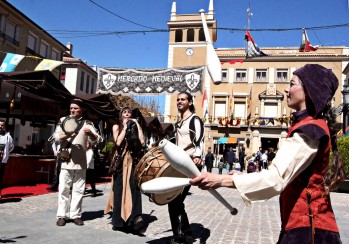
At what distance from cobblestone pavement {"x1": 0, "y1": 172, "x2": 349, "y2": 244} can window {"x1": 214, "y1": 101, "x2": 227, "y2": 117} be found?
31711mm

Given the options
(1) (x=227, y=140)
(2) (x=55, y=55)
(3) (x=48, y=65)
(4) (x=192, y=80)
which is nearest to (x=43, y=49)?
(2) (x=55, y=55)

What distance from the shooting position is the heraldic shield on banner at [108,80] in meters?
14.9

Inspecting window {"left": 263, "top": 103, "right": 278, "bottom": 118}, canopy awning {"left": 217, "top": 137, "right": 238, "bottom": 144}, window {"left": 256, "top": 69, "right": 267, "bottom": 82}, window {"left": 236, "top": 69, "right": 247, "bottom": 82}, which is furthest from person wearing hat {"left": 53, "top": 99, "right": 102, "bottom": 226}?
window {"left": 256, "top": 69, "right": 267, "bottom": 82}

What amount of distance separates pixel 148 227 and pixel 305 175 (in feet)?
13.4

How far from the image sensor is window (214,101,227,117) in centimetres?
3959

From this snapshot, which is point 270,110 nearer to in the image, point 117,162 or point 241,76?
point 241,76

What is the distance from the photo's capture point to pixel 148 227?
5.49m

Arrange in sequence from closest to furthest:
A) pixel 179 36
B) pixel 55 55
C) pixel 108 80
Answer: pixel 108 80 → pixel 55 55 → pixel 179 36

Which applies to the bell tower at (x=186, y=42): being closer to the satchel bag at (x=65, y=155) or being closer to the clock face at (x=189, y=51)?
the clock face at (x=189, y=51)

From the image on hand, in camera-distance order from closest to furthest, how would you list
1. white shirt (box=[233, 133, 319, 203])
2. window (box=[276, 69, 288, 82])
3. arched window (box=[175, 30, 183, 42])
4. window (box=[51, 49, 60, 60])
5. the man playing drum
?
white shirt (box=[233, 133, 319, 203]) → the man playing drum → window (box=[51, 49, 60, 60]) → window (box=[276, 69, 288, 82]) → arched window (box=[175, 30, 183, 42])

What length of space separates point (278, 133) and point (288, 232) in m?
37.0

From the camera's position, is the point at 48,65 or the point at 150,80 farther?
the point at 150,80

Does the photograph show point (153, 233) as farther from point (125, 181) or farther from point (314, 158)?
point (314, 158)

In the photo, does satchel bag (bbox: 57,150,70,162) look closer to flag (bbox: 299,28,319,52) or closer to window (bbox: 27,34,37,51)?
flag (bbox: 299,28,319,52)
